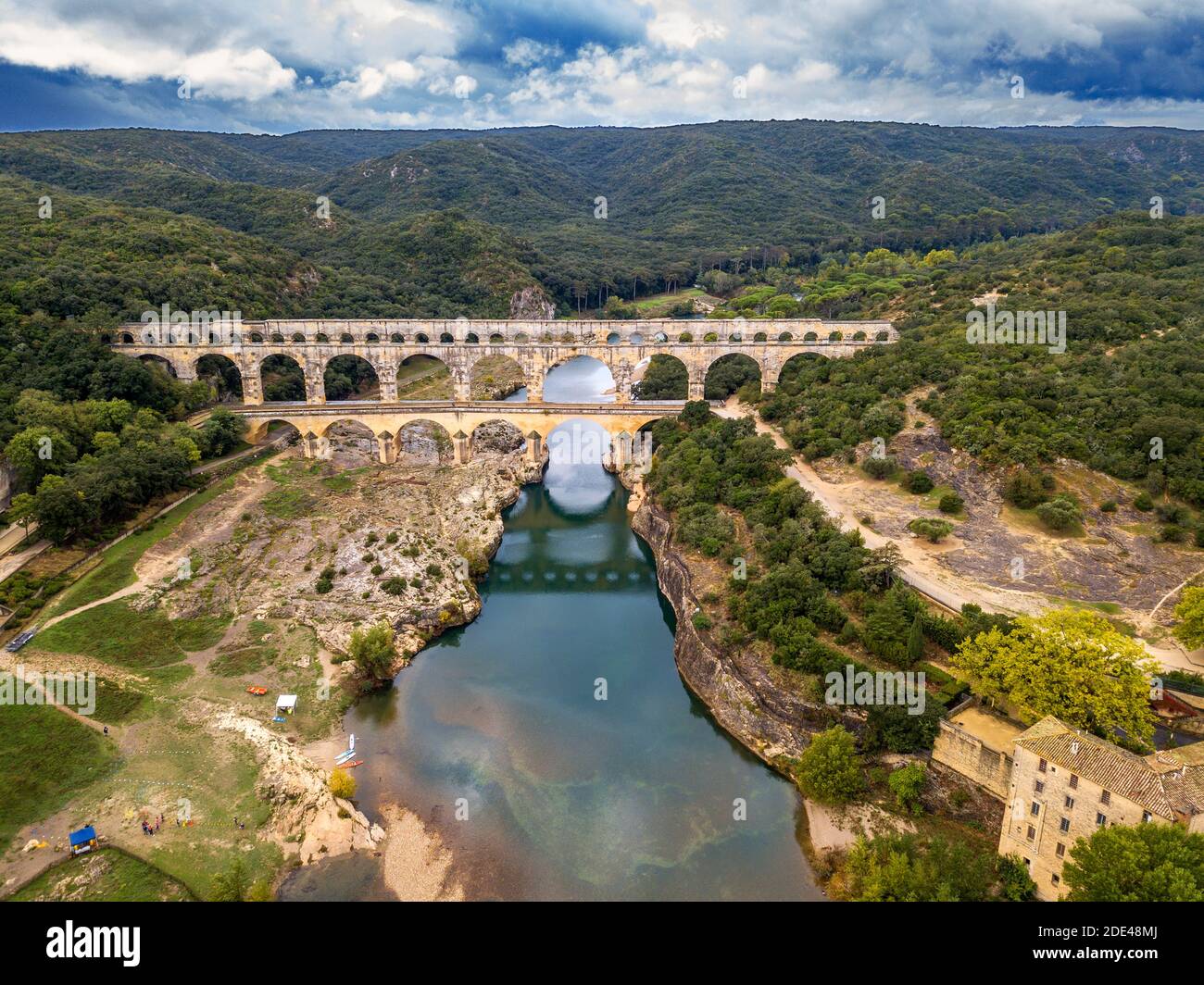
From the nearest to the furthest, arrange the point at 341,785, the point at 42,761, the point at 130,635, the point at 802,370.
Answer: the point at 42,761 < the point at 341,785 < the point at 130,635 < the point at 802,370

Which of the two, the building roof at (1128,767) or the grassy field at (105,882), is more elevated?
→ the building roof at (1128,767)

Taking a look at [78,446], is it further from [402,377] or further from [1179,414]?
[1179,414]

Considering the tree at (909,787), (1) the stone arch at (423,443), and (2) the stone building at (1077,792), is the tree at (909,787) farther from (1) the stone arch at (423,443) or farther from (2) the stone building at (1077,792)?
(1) the stone arch at (423,443)

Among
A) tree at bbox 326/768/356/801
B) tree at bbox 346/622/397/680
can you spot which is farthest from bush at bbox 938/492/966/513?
tree at bbox 326/768/356/801

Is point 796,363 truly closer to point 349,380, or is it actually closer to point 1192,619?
point 1192,619

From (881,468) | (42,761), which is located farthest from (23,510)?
(881,468)

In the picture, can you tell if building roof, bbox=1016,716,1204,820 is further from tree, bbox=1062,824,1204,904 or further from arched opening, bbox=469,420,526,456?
arched opening, bbox=469,420,526,456

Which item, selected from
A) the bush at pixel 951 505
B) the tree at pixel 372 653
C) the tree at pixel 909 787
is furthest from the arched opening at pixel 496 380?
the tree at pixel 909 787
